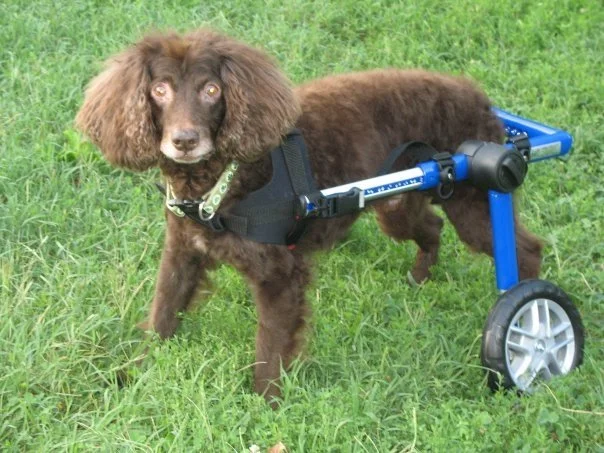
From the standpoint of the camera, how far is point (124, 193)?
16.7 ft

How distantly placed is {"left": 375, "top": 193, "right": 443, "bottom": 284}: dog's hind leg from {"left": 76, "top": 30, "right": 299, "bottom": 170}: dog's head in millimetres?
1206

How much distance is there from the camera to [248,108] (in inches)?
138

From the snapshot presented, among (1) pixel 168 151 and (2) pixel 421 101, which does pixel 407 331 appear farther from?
(1) pixel 168 151

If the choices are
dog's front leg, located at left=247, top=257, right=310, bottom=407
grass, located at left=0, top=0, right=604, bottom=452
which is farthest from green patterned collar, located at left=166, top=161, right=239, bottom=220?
grass, located at left=0, top=0, right=604, bottom=452

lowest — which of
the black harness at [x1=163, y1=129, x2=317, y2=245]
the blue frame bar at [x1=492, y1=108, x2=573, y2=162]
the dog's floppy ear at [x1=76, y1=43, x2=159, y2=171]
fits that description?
the black harness at [x1=163, y1=129, x2=317, y2=245]

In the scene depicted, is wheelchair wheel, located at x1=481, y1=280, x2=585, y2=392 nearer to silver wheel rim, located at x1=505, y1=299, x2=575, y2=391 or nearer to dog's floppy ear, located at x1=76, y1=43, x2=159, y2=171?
silver wheel rim, located at x1=505, y1=299, x2=575, y2=391

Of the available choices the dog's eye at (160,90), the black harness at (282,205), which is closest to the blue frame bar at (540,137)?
the black harness at (282,205)

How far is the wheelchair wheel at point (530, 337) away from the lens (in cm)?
379

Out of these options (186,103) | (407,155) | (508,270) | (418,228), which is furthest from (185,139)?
(418,228)

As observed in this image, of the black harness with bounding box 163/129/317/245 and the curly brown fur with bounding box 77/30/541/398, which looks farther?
the black harness with bounding box 163/129/317/245

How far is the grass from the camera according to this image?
3.46 metres

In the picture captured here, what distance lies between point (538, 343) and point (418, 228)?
3.55ft

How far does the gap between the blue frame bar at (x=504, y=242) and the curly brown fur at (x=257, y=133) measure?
0.29 meters

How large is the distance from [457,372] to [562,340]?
468 mm
